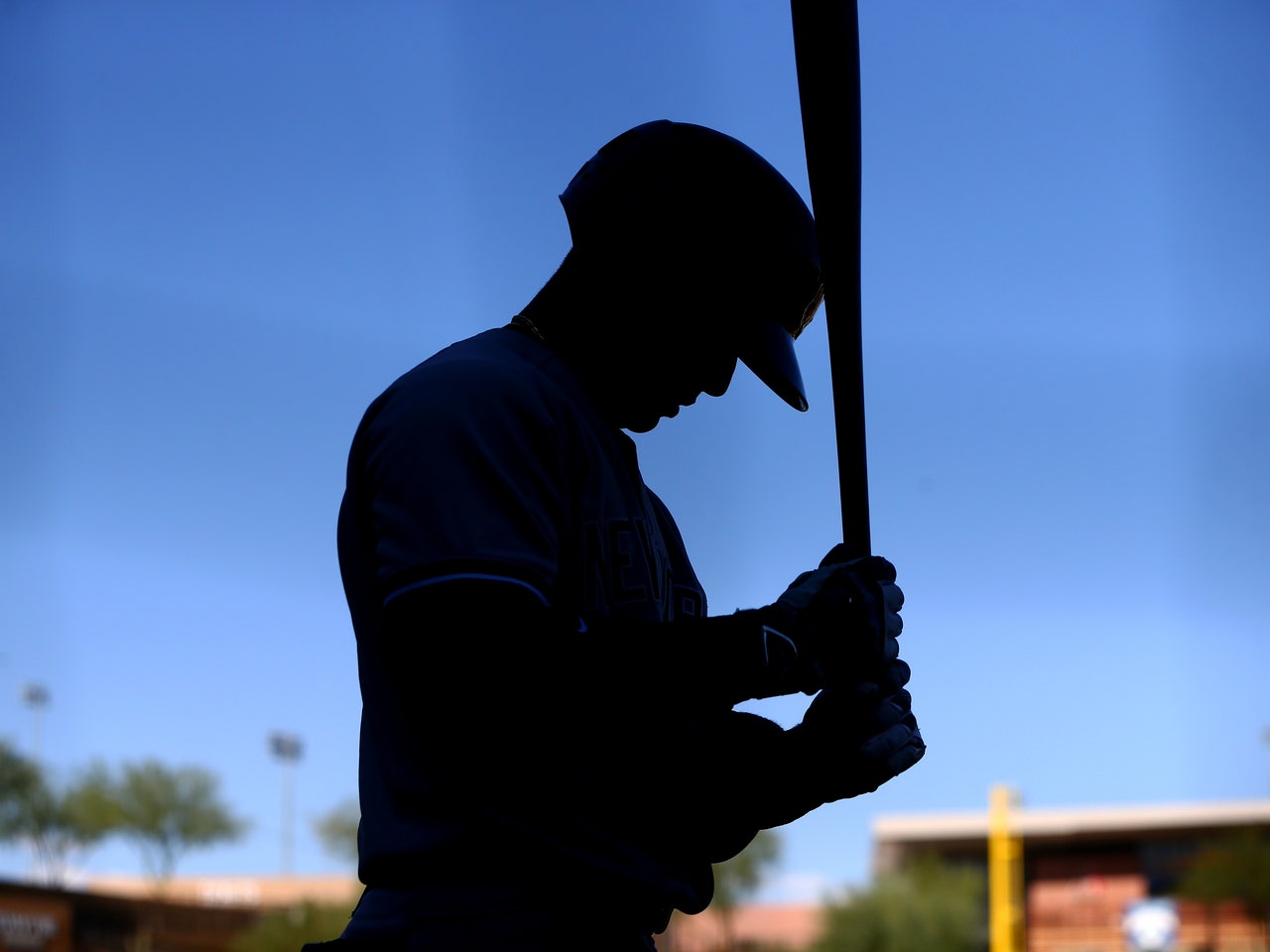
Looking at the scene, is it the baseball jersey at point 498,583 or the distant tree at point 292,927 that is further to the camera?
the distant tree at point 292,927

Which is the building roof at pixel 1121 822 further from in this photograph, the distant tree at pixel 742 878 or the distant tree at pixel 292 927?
the distant tree at pixel 292 927

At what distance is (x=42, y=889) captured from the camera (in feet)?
132

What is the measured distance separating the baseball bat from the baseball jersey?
0.37m

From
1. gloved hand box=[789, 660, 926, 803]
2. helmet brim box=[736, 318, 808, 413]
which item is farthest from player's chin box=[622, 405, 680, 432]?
gloved hand box=[789, 660, 926, 803]

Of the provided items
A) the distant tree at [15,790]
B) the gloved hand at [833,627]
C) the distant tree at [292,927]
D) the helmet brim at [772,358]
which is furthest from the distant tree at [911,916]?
the gloved hand at [833,627]

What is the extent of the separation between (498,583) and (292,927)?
4432cm

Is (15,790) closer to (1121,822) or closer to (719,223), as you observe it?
(1121,822)

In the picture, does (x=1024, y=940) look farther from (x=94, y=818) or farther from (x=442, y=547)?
(x=442, y=547)

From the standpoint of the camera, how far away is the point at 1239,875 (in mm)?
40500

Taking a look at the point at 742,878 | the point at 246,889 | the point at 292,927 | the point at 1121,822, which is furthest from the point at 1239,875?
the point at 246,889

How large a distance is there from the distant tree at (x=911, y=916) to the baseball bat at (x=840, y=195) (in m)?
44.7

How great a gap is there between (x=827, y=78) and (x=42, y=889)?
43.5m

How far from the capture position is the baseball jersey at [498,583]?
165cm

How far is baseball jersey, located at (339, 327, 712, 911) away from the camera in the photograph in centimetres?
165
